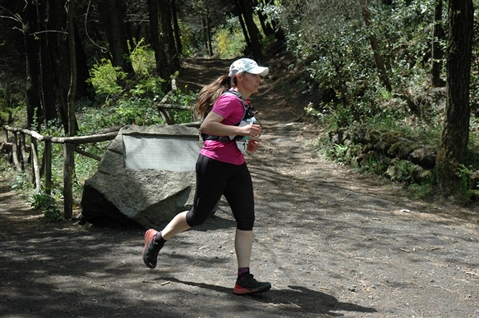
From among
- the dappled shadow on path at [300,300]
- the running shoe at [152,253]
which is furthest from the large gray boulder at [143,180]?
the dappled shadow on path at [300,300]

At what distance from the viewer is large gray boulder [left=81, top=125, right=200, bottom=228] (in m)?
7.21

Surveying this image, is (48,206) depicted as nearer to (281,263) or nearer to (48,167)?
(48,167)

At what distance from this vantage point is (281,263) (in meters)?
6.16

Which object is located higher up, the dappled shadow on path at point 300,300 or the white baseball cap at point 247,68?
the white baseball cap at point 247,68

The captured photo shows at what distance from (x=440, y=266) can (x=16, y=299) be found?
4.28m

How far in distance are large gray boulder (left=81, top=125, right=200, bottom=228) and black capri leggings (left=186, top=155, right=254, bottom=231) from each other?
234 centimetres

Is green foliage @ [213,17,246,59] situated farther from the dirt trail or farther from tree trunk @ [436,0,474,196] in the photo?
the dirt trail

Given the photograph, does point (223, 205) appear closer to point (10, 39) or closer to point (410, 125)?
point (410, 125)

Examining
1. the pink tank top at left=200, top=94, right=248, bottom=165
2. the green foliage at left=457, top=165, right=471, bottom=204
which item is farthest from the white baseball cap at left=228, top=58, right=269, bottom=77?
the green foliage at left=457, top=165, right=471, bottom=204

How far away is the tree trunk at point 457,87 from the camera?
935cm

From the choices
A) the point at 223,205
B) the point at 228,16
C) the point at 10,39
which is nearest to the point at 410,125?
the point at 223,205

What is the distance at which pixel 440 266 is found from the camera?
659 cm

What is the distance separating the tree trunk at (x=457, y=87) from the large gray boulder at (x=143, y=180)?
4.26m

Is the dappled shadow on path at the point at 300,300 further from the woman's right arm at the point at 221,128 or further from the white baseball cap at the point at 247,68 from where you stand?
the white baseball cap at the point at 247,68
